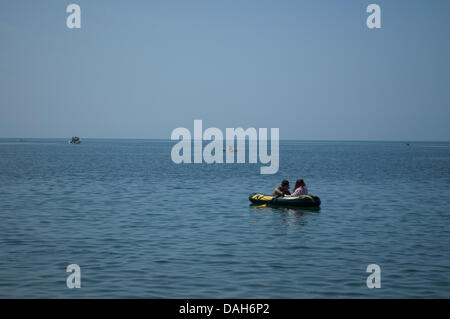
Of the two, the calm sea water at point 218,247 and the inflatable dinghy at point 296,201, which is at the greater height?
the inflatable dinghy at point 296,201

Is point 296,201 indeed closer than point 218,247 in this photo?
No

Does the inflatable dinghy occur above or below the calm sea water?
above

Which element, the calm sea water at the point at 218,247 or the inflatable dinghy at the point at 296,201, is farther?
the inflatable dinghy at the point at 296,201

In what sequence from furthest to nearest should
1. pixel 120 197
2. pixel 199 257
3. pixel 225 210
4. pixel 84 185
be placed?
pixel 84 185 < pixel 120 197 < pixel 225 210 < pixel 199 257

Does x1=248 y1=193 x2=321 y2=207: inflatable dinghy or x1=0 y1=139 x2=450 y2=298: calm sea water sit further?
x1=248 y1=193 x2=321 y2=207: inflatable dinghy

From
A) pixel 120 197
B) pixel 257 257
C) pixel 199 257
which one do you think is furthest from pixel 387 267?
pixel 120 197

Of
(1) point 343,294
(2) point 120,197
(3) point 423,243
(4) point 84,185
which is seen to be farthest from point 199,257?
(4) point 84,185

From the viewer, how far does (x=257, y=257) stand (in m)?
14.9

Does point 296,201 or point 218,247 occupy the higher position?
point 296,201
